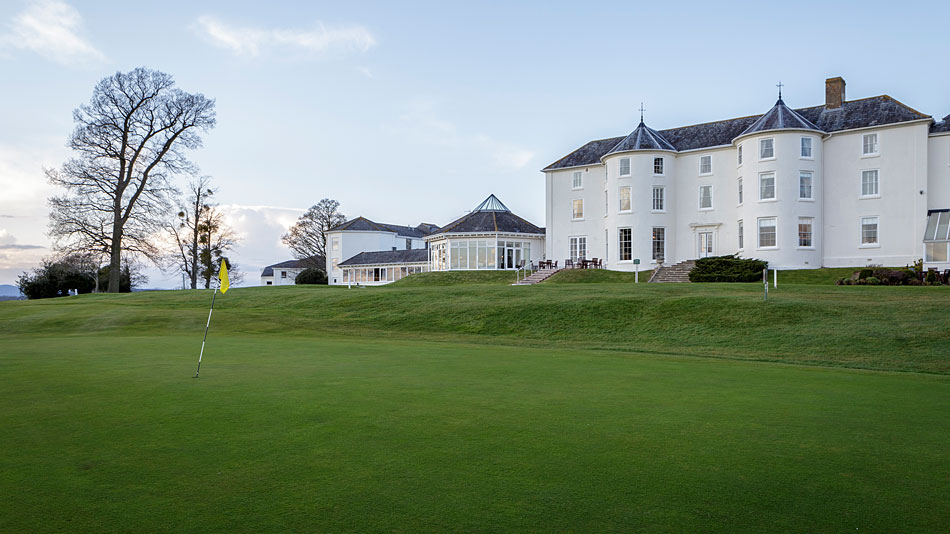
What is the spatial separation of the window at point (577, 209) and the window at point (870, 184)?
1801cm

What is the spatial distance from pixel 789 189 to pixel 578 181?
15015 mm

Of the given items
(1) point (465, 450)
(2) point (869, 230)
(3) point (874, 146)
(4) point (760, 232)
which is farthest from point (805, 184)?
(1) point (465, 450)

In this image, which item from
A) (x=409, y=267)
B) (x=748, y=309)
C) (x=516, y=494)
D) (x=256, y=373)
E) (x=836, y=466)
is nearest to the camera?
(x=516, y=494)

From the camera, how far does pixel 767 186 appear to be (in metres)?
38.0

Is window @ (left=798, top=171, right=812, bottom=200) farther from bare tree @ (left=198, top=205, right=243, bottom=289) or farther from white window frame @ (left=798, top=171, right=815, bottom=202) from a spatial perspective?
bare tree @ (left=198, top=205, right=243, bottom=289)

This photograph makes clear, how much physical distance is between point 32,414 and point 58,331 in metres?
17.6

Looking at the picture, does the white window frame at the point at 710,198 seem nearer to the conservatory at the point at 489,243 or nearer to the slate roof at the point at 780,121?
the slate roof at the point at 780,121

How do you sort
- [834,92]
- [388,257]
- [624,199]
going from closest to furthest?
1. [834,92]
2. [624,199]
3. [388,257]

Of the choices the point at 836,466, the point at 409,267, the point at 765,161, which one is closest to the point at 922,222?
the point at 765,161

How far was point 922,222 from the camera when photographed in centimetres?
3512

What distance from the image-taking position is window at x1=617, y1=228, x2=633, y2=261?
42750mm

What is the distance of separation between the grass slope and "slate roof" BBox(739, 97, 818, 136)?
1257 inches

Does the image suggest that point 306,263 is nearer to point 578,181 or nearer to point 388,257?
point 388,257

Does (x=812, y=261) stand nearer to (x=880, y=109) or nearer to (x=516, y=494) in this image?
(x=880, y=109)
